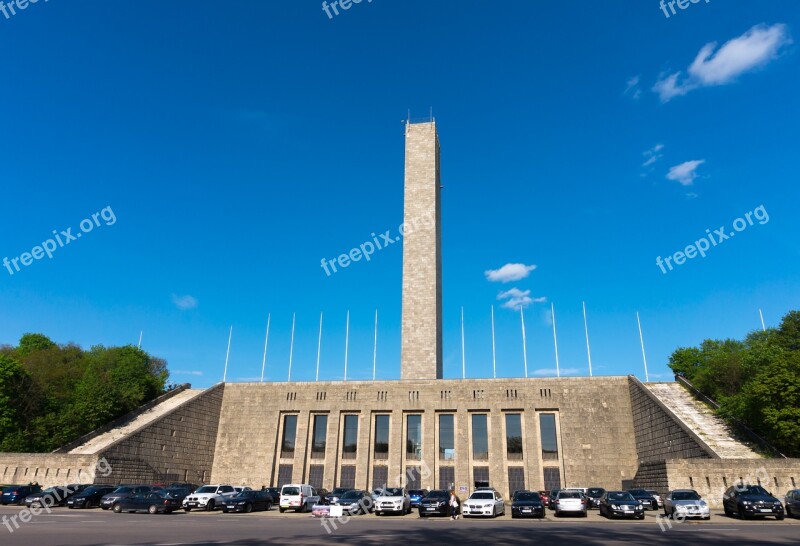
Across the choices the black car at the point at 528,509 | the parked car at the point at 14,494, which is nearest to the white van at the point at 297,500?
the black car at the point at 528,509

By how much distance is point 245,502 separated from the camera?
29750 millimetres

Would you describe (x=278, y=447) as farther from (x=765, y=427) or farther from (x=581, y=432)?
(x=765, y=427)

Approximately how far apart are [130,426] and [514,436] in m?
35.8

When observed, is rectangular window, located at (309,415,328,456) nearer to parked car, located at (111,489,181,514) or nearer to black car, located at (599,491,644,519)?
parked car, located at (111,489,181,514)

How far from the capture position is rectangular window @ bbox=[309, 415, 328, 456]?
51719 millimetres

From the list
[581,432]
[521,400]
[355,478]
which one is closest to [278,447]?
[355,478]

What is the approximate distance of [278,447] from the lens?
52.3 meters

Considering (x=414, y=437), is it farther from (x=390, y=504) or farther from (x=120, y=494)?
(x=120, y=494)

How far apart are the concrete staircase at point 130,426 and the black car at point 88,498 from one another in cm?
825

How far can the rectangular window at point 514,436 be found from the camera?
4819 cm

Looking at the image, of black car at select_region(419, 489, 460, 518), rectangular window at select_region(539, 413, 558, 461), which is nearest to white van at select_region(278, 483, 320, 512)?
black car at select_region(419, 489, 460, 518)

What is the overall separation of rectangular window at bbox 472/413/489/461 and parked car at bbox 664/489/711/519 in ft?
79.7

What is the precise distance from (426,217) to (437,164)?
9740 mm

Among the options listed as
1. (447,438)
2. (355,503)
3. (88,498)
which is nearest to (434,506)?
(355,503)
